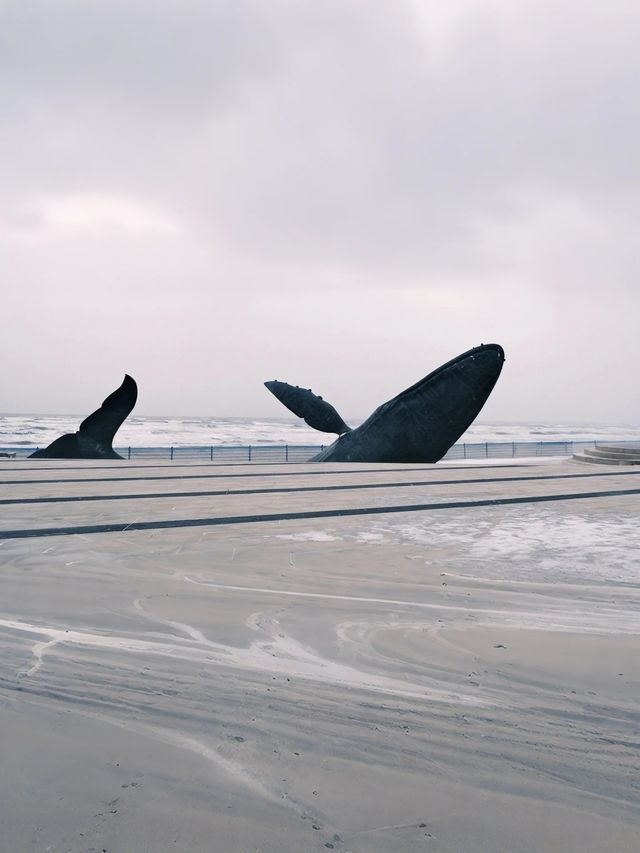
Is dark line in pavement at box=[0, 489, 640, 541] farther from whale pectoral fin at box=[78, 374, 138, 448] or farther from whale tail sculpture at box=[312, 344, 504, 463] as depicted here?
whale pectoral fin at box=[78, 374, 138, 448]

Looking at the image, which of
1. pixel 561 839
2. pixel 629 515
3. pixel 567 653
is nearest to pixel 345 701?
pixel 561 839

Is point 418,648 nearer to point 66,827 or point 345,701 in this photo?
point 345,701

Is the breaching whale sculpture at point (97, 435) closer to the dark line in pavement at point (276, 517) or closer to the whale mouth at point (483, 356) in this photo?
the whale mouth at point (483, 356)

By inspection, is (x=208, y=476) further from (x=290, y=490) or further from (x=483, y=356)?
(x=483, y=356)

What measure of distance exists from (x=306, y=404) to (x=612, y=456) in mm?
9272

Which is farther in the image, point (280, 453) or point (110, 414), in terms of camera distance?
point (280, 453)

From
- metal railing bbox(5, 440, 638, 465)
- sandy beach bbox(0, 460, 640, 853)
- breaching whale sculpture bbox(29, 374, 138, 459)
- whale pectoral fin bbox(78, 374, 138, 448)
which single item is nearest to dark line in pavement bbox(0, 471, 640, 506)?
sandy beach bbox(0, 460, 640, 853)

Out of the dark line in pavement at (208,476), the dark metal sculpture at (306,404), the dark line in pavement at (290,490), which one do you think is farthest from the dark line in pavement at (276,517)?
the dark metal sculpture at (306,404)

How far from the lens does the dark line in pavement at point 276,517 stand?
647 centimetres

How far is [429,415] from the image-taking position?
17984 millimetres

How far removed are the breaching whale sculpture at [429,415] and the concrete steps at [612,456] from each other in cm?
415

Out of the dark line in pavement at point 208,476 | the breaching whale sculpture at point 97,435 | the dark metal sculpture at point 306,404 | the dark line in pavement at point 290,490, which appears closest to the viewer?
the dark line in pavement at point 290,490

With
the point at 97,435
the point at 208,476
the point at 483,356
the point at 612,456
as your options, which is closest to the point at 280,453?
the point at 97,435

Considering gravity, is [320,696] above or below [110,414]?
below
